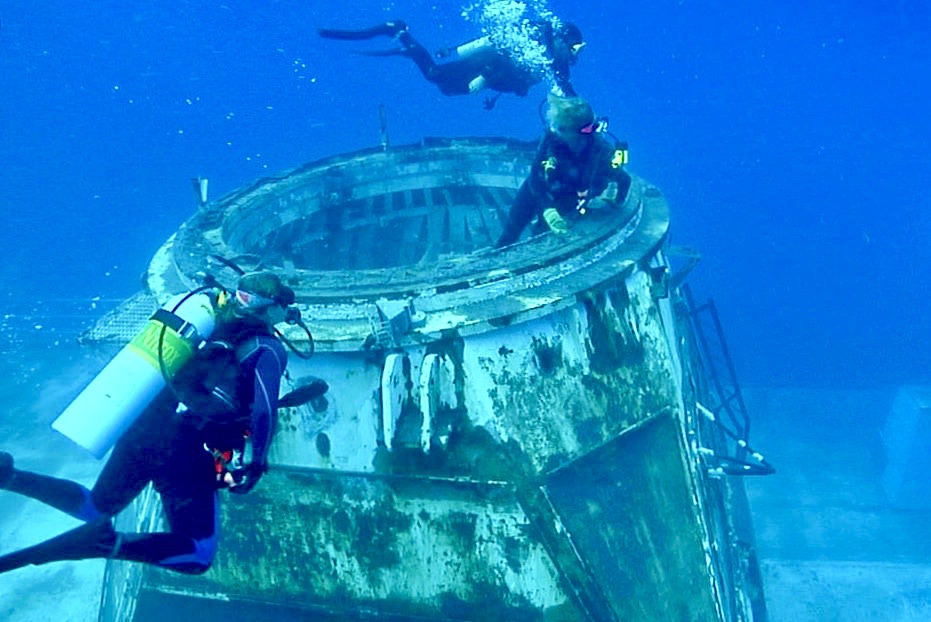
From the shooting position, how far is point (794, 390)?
51.9 ft

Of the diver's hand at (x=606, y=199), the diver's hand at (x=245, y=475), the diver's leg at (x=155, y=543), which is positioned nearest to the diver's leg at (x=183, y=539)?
the diver's leg at (x=155, y=543)

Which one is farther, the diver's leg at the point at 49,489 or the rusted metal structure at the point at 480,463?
the rusted metal structure at the point at 480,463

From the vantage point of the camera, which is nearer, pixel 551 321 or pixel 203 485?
pixel 203 485

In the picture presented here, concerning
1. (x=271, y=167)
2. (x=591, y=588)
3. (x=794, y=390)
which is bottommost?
(x=591, y=588)

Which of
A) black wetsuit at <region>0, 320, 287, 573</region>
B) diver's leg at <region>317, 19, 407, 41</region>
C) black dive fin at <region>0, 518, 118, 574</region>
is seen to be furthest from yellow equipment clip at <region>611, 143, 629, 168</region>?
diver's leg at <region>317, 19, 407, 41</region>

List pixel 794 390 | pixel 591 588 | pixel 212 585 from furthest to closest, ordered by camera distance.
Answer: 1. pixel 794 390
2. pixel 212 585
3. pixel 591 588

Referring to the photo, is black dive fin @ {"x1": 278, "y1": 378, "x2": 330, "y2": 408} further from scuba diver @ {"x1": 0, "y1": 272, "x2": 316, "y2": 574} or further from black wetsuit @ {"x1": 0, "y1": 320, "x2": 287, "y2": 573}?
black wetsuit @ {"x1": 0, "y1": 320, "x2": 287, "y2": 573}

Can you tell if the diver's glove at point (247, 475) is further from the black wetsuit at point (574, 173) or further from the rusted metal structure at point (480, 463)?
the black wetsuit at point (574, 173)

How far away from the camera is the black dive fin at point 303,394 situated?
3.27m

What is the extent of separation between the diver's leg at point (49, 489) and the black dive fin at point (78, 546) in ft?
1.12

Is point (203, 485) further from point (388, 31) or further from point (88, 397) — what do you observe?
point (388, 31)

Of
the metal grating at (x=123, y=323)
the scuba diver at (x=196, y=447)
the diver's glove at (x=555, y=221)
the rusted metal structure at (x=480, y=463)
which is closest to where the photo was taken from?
the scuba diver at (x=196, y=447)

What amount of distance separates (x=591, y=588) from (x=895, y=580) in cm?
850

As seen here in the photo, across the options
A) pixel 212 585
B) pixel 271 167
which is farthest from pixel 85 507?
pixel 271 167
